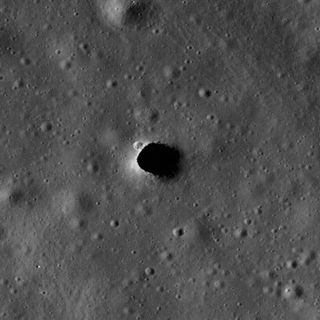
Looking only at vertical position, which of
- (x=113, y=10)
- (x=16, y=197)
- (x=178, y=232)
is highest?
(x=113, y=10)

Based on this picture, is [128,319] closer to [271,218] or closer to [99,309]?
[99,309]

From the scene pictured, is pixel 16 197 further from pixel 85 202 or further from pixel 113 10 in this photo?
pixel 113 10

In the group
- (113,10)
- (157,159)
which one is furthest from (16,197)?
(113,10)

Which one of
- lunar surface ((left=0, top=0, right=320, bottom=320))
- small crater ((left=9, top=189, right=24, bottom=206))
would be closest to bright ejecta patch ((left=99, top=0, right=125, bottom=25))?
lunar surface ((left=0, top=0, right=320, bottom=320))

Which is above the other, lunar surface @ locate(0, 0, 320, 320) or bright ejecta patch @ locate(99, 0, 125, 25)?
bright ejecta patch @ locate(99, 0, 125, 25)

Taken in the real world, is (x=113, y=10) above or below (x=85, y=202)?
above

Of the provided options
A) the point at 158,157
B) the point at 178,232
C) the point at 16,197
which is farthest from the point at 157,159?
the point at 16,197

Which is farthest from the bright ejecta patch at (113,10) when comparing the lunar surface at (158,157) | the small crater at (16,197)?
the small crater at (16,197)

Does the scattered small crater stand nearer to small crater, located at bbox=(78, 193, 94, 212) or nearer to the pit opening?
small crater, located at bbox=(78, 193, 94, 212)

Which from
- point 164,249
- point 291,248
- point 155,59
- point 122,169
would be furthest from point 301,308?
point 155,59
